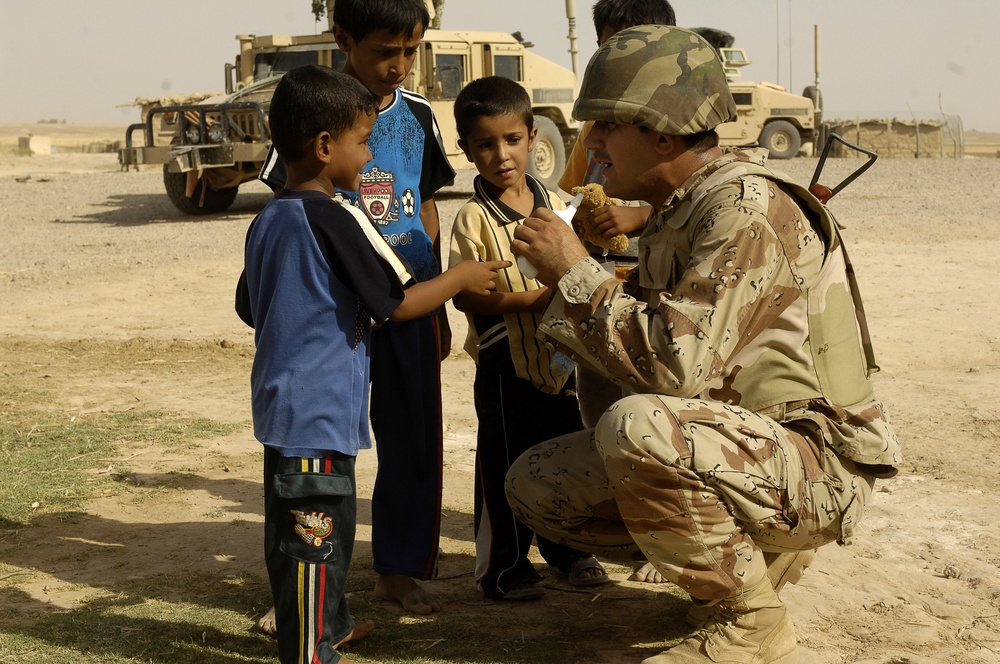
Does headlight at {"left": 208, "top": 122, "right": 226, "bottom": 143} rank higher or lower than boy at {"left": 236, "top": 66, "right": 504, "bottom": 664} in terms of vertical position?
higher

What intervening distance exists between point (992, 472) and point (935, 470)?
207 millimetres

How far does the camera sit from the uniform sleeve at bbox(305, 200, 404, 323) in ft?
8.23

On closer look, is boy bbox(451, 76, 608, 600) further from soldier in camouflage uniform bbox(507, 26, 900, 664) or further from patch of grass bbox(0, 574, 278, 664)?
patch of grass bbox(0, 574, 278, 664)

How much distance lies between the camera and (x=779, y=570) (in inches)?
114

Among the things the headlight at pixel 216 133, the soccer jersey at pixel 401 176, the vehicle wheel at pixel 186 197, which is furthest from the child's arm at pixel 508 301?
the vehicle wheel at pixel 186 197

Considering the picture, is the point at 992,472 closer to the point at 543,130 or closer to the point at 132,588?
the point at 132,588

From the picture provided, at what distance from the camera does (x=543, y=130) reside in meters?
16.5

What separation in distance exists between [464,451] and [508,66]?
11981mm

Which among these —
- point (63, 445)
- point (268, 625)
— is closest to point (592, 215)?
point (268, 625)

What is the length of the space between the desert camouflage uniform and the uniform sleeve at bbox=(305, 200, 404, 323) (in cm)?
40

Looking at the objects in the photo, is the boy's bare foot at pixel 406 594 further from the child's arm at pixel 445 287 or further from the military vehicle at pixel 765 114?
the military vehicle at pixel 765 114

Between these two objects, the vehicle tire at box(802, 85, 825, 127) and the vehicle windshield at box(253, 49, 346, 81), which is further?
the vehicle tire at box(802, 85, 825, 127)

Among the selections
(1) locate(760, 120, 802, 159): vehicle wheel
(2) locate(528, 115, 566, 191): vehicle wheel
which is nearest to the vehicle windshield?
(2) locate(528, 115, 566, 191): vehicle wheel

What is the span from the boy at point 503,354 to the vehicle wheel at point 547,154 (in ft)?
42.6
